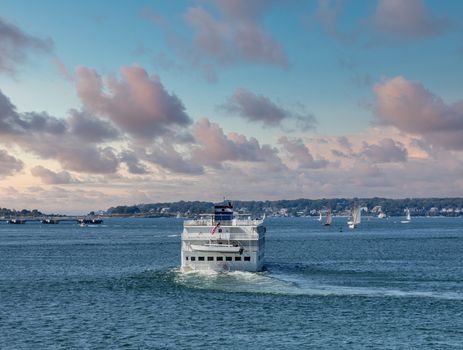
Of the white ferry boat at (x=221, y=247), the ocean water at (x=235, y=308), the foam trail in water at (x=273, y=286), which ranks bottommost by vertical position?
the ocean water at (x=235, y=308)

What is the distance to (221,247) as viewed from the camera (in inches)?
3679

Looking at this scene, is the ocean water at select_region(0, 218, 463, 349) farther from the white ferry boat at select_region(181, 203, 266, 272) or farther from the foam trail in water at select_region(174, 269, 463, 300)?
the white ferry boat at select_region(181, 203, 266, 272)

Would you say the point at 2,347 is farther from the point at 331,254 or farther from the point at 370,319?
the point at 331,254

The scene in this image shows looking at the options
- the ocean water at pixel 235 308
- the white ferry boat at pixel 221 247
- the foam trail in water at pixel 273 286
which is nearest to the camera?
the ocean water at pixel 235 308

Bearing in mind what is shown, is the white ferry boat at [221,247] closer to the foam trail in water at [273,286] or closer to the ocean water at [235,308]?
the foam trail in water at [273,286]

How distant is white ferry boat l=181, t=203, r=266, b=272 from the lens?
9394 centimetres

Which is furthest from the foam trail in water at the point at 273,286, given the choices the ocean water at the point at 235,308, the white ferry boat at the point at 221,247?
the white ferry boat at the point at 221,247

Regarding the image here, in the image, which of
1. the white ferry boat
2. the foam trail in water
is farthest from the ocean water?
the white ferry boat

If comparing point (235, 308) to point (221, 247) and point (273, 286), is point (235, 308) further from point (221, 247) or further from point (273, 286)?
point (221, 247)

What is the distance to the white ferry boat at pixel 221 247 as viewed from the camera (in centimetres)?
9394

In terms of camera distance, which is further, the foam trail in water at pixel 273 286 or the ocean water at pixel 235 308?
the foam trail in water at pixel 273 286

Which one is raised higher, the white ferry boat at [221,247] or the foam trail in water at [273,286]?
the white ferry boat at [221,247]

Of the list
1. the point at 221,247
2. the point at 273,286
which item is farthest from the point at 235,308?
the point at 221,247

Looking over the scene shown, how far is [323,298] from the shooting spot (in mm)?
76188
